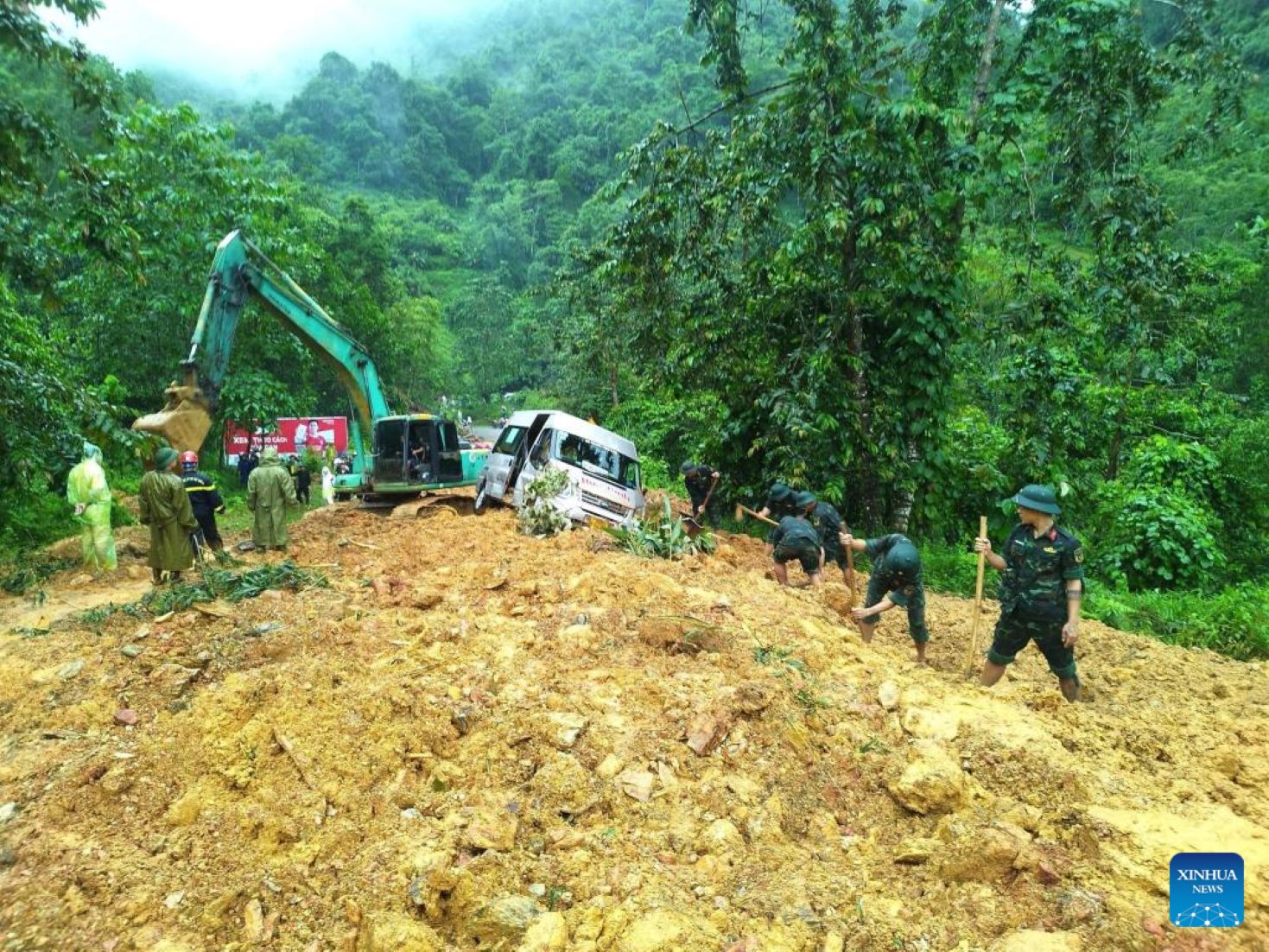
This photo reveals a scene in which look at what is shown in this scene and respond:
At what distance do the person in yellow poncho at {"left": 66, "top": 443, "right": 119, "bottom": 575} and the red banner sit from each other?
566 inches

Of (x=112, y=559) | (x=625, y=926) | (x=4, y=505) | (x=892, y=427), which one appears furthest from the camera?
(x=4, y=505)

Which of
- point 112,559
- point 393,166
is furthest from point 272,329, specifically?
point 393,166

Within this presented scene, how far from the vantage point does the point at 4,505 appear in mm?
9750

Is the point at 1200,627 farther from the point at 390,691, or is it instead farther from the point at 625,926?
the point at 390,691

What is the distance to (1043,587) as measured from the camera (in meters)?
4.49

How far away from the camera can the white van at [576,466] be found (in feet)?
29.7

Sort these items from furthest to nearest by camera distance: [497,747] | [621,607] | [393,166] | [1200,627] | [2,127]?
[393,166] → [1200,627] → [621,607] → [2,127] → [497,747]

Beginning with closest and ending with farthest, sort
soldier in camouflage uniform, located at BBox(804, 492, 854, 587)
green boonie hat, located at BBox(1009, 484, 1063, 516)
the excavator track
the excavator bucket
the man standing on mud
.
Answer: green boonie hat, located at BBox(1009, 484, 1063, 516)
soldier in camouflage uniform, located at BBox(804, 492, 854, 587)
the excavator bucket
the man standing on mud
the excavator track

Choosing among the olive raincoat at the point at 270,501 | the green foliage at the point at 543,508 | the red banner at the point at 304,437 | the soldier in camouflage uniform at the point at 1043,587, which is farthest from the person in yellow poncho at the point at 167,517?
the red banner at the point at 304,437

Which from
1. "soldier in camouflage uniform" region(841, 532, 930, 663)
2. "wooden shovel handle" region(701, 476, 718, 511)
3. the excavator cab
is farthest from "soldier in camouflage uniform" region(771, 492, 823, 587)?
the excavator cab

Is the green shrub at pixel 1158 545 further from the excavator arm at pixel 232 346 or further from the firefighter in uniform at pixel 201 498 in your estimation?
the excavator arm at pixel 232 346

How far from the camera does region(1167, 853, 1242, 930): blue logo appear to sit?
2.47 meters

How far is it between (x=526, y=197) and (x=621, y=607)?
74.0 metres

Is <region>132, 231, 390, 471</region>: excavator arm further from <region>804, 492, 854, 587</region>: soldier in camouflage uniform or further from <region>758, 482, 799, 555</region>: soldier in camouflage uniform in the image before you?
<region>804, 492, 854, 587</region>: soldier in camouflage uniform
